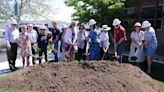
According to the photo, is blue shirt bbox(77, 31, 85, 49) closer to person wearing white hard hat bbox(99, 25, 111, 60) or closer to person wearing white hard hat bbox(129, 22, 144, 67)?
person wearing white hard hat bbox(99, 25, 111, 60)

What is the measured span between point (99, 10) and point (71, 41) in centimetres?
1380

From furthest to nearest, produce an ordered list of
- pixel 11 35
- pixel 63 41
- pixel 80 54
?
pixel 80 54
pixel 63 41
pixel 11 35

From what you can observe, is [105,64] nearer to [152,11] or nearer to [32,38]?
[32,38]

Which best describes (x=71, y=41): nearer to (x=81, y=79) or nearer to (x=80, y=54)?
(x=80, y=54)

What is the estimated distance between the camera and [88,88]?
7.87m

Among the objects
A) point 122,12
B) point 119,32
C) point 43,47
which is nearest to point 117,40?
point 119,32

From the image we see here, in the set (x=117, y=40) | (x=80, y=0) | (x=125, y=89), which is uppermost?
(x=80, y=0)

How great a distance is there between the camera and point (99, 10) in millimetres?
25781

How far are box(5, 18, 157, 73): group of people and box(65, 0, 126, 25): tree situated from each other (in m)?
11.8

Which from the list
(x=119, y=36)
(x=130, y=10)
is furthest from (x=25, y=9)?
(x=119, y=36)

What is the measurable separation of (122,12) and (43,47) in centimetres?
1328

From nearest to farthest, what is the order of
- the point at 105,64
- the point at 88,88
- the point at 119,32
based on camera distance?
the point at 88,88 < the point at 105,64 < the point at 119,32

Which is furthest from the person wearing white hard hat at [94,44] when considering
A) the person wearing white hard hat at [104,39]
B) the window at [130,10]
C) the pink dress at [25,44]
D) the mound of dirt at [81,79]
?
the window at [130,10]

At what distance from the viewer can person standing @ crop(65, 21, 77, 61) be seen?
12.2 meters
